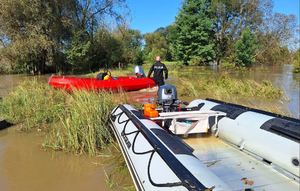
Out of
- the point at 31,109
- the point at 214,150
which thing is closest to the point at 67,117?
the point at 31,109

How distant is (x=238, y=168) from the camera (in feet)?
13.1

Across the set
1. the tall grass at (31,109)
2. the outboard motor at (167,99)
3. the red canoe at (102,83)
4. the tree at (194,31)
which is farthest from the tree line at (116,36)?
the outboard motor at (167,99)

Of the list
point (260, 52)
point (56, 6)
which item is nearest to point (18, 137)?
point (56, 6)

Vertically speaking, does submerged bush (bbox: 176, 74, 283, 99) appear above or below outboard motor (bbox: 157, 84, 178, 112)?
below

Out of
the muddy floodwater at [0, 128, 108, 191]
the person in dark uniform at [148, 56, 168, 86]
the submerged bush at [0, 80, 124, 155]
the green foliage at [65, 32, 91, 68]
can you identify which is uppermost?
the green foliage at [65, 32, 91, 68]

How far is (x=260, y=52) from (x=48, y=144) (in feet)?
105

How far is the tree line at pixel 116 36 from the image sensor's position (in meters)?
19.6

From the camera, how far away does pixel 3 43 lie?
778 inches

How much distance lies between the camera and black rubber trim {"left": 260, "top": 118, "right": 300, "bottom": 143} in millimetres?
3406

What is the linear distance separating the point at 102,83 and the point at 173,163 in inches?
320

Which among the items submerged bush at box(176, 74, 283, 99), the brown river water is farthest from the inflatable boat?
submerged bush at box(176, 74, 283, 99)

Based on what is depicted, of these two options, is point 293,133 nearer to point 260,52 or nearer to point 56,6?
point 56,6

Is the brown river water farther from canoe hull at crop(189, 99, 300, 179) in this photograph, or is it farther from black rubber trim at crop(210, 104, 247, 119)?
black rubber trim at crop(210, 104, 247, 119)

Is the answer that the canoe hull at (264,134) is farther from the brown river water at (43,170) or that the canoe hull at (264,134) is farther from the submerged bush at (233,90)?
the submerged bush at (233,90)
